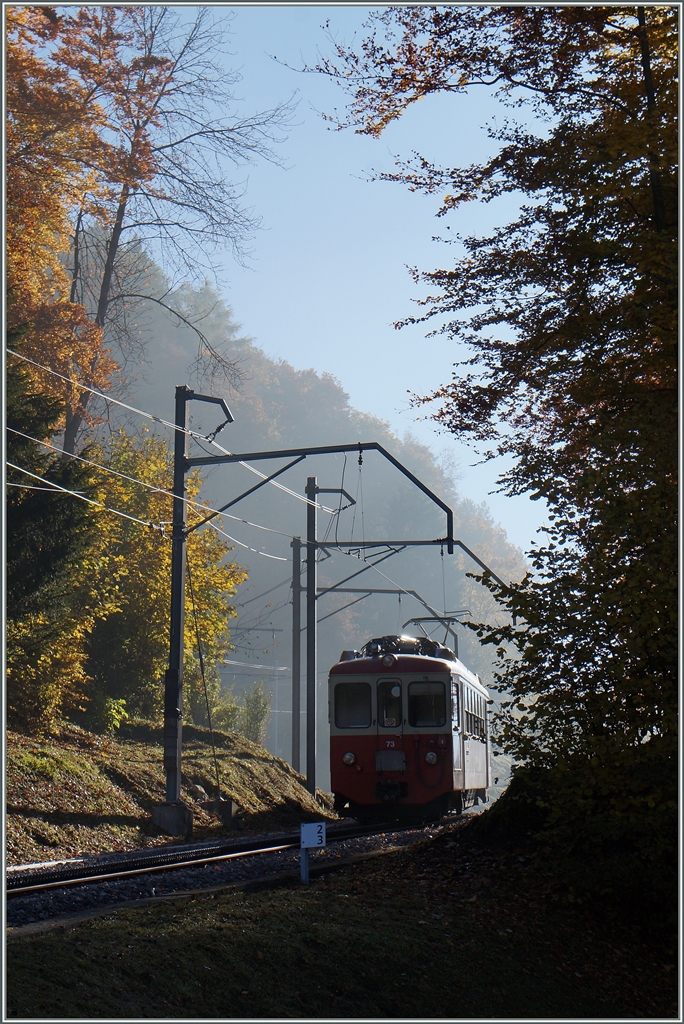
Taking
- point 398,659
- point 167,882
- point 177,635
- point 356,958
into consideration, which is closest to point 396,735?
point 398,659

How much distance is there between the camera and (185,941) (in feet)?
20.0

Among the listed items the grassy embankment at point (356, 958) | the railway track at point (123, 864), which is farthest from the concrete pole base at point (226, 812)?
the grassy embankment at point (356, 958)

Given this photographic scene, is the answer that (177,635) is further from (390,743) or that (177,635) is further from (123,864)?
(123,864)

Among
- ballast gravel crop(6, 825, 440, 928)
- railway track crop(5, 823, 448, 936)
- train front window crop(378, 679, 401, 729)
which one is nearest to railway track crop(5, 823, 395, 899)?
railway track crop(5, 823, 448, 936)

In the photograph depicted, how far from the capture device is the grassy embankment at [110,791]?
14.9 m

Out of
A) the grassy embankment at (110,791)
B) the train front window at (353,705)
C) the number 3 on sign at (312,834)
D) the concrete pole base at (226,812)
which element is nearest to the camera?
the number 3 on sign at (312,834)

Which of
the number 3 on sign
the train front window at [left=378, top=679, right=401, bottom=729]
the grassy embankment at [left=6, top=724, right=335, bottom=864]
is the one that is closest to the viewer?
the number 3 on sign

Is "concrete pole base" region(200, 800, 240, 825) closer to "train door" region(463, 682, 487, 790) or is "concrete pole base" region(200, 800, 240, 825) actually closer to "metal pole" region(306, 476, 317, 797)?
"train door" region(463, 682, 487, 790)

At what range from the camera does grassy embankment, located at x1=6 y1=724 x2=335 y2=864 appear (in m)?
14.9

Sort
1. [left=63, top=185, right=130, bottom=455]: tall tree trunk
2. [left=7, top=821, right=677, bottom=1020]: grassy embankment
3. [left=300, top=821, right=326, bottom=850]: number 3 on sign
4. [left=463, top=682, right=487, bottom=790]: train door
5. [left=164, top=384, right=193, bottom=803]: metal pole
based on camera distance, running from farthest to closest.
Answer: [left=63, top=185, right=130, bottom=455]: tall tree trunk
[left=463, top=682, right=487, bottom=790]: train door
[left=164, top=384, right=193, bottom=803]: metal pole
[left=300, top=821, right=326, bottom=850]: number 3 on sign
[left=7, top=821, right=677, bottom=1020]: grassy embankment

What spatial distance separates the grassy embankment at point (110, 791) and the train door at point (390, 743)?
3.19 meters

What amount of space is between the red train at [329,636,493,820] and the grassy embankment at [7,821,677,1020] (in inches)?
305

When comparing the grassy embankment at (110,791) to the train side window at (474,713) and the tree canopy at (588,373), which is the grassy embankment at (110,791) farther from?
the tree canopy at (588,373)

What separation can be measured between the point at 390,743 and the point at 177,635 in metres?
4.15
